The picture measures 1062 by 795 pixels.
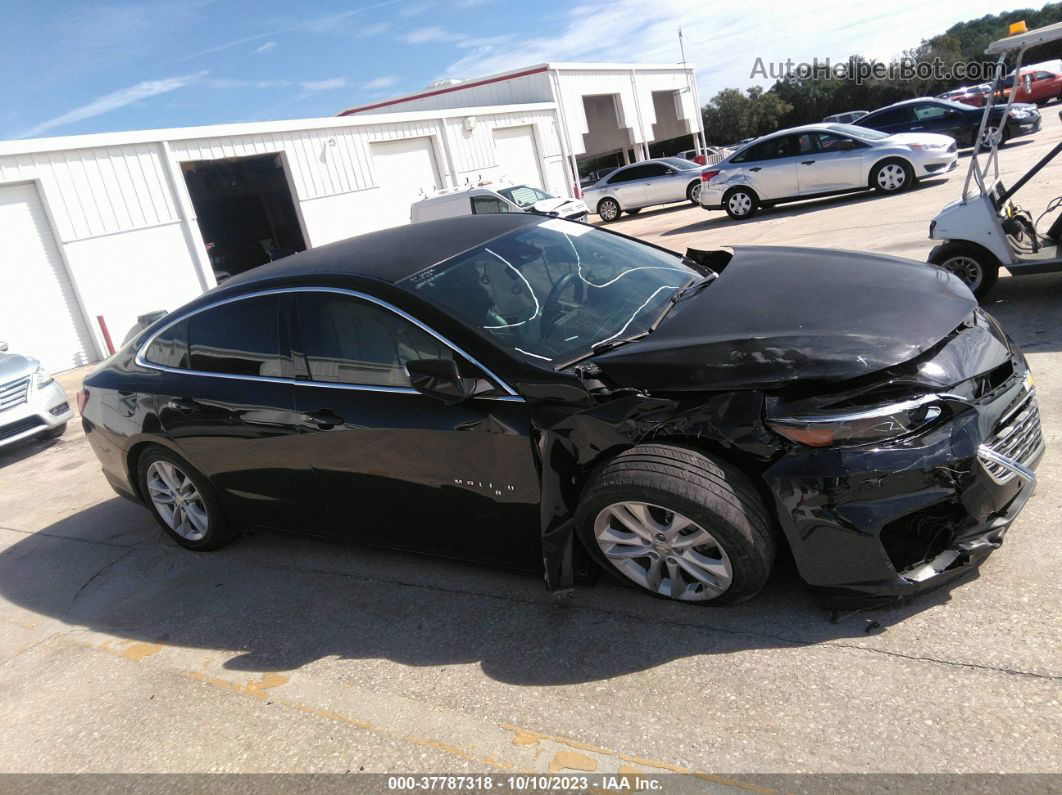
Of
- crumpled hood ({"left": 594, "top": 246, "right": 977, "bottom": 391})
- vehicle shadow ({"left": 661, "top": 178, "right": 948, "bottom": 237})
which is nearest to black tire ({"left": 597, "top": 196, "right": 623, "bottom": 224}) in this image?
vehicle shadow ({"left": 661, "top": 178, "right": 948, "bottom": 237})

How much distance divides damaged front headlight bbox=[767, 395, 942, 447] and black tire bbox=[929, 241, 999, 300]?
4295 mm

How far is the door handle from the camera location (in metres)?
3.80

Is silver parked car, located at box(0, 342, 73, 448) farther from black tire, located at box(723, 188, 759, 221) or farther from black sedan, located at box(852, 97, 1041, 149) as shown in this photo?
black sedan, located at box(852, 97, 1041, 149)

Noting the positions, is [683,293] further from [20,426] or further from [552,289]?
[20,426]

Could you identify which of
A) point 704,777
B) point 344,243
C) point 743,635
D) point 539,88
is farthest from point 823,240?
point 539,88

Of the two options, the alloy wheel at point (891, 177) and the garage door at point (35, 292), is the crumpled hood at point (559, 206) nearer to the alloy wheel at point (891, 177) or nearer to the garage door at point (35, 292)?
the alloy wheel at point (891, 177)

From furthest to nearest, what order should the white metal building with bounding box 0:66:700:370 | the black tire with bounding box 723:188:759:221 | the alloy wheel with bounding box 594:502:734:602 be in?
the black tire with bounding box 723:188:759:221
the white metal building with bounding box 0:66:700:370
the alloy wheel with bounding box 594:502:734:602

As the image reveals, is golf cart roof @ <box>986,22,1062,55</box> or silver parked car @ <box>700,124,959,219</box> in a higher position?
golf cart roof @ <box>986,22,1062,55</box>

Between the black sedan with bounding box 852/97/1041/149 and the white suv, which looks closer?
the black sedan with bounding box 852/97/1041/149

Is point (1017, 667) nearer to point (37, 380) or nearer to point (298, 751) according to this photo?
point (298, 751)

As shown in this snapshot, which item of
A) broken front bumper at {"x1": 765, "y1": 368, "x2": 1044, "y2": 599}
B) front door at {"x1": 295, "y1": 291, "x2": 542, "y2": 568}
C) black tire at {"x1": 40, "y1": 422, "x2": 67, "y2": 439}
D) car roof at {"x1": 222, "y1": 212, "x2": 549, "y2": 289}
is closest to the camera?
broken front bumper at {"x1": 765, "y1": 368, "x2": 1044, "y2": 599}

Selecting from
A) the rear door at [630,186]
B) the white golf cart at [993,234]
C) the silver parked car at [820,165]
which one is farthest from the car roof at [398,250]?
the rear door at [630,186]

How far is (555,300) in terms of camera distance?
151 inches

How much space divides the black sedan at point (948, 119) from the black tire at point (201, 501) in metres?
18.7
